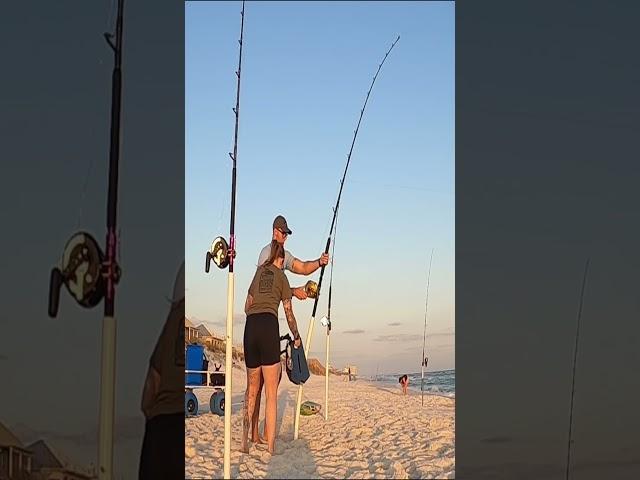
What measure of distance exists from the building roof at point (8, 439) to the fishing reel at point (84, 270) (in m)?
0.59

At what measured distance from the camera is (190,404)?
94.8 inches

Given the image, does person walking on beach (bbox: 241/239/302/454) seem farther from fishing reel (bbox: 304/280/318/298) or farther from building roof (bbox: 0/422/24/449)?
building roof (bbox: 0/422/24/449)

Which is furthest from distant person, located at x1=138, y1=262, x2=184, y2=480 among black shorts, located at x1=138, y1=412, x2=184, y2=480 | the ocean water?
the ocean water

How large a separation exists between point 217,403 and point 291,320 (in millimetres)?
292

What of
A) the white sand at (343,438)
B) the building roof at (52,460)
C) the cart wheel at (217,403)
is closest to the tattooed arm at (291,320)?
the white sand at (343,438)

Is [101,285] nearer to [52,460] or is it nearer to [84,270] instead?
[84,270]

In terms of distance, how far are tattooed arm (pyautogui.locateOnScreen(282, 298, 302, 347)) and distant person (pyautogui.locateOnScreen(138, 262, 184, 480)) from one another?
29 centimetres

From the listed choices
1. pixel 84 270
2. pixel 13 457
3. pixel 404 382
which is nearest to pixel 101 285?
pixel 84 270

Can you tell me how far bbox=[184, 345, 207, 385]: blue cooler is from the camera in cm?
240
